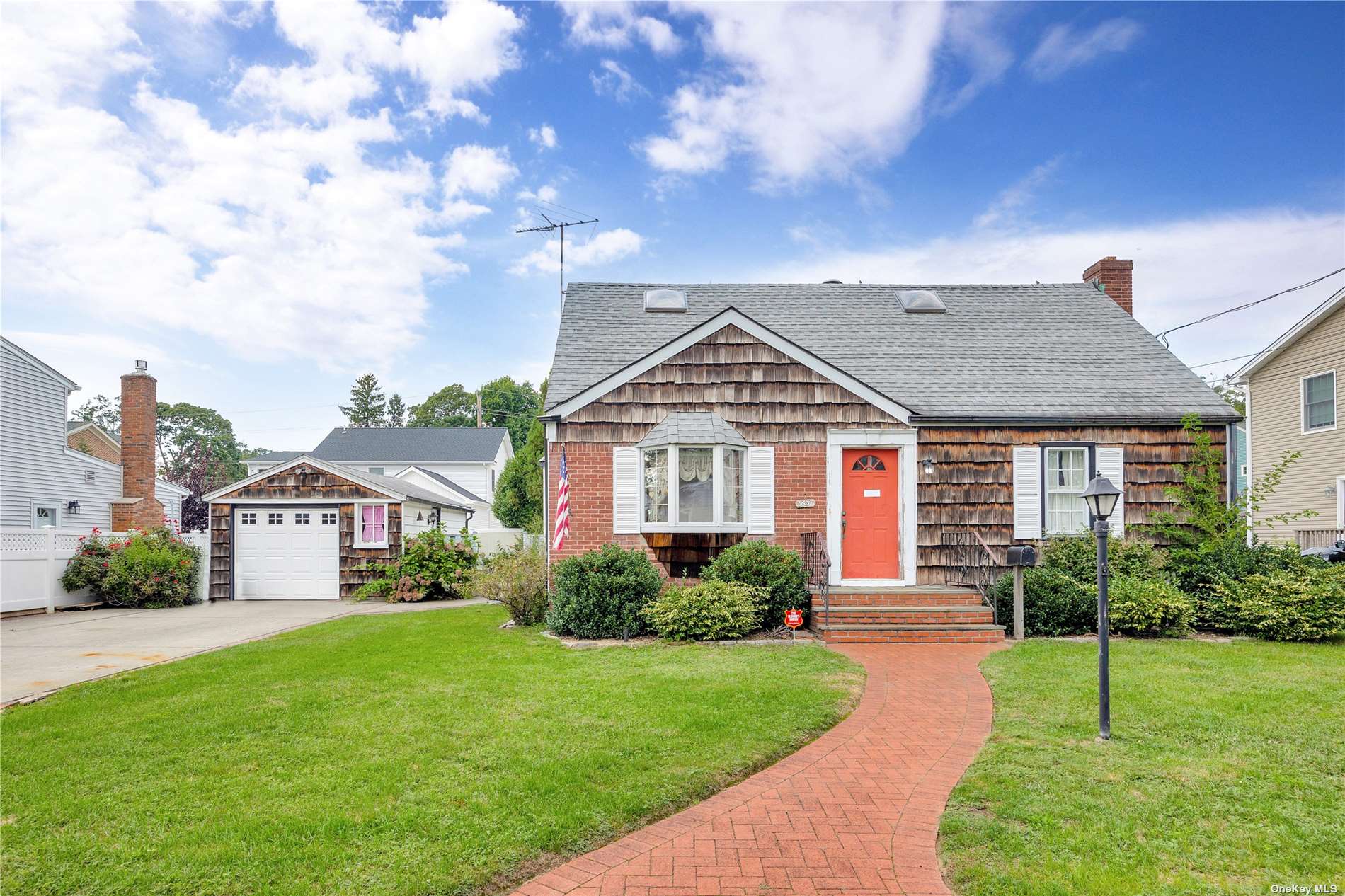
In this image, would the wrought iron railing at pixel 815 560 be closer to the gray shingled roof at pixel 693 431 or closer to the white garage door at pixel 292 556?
the gray shingled roof at pixel 693 431

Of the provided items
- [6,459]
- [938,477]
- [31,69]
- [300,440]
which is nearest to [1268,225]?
[938,477]

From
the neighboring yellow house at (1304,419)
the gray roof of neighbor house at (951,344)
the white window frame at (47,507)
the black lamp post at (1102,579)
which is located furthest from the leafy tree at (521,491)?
the black lamp post at (1102,579)

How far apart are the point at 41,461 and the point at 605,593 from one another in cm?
1856

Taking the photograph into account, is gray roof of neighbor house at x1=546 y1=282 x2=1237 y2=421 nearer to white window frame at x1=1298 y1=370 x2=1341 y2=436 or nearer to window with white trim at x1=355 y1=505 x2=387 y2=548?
white window frame at x1=1298 y1=370 x2=1341 y2=436

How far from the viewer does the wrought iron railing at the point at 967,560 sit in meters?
12.3

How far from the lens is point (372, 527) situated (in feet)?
60.5

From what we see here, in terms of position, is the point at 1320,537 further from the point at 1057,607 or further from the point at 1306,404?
the point at 1057,607

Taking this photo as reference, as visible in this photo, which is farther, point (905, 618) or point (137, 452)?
point (137, 452)

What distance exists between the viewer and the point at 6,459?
742 inches

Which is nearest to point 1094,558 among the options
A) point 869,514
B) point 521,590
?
point 869,514

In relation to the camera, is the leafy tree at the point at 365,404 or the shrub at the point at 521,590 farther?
the leafy tree at the point at 365,404

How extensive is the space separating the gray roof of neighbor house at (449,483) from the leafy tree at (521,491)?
4536 mm

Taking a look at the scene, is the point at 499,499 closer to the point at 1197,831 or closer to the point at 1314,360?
the point at 1314,360

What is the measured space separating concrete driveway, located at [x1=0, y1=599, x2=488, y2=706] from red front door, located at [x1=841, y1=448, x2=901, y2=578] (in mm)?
9039
